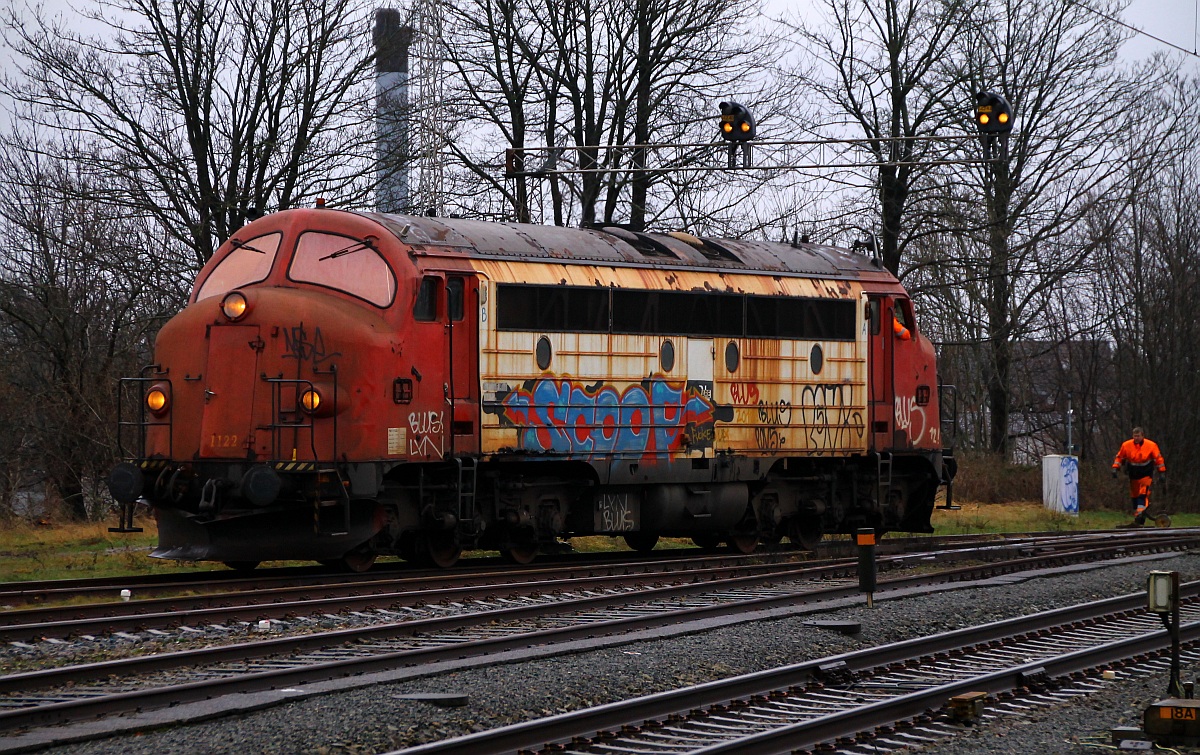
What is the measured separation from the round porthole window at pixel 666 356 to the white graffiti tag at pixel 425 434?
3.11 metres

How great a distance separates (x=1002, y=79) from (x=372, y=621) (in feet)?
102

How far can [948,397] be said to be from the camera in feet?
142

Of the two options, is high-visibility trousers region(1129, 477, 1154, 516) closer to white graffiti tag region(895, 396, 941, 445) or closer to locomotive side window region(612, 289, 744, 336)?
white graffiti tag region(895, 396, 941, 445)

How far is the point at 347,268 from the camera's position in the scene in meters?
14.2

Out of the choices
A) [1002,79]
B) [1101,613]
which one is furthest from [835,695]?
[1002,79]

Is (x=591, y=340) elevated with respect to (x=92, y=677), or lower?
elevated

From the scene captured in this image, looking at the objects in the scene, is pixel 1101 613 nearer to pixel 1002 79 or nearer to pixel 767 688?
pixel 767 688

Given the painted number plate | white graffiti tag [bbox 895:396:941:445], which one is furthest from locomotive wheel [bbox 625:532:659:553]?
the painted number plate

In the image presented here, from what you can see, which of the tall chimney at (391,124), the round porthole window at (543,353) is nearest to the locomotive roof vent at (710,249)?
the round porthole window at (543,353)

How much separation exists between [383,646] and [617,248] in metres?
7.59

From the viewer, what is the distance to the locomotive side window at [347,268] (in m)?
14.1

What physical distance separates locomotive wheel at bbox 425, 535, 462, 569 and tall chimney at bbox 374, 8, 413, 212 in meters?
12.8

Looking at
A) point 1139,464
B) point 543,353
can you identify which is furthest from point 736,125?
point 1139,464

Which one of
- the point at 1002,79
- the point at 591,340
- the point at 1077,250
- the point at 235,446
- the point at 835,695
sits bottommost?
the point at 835,695
